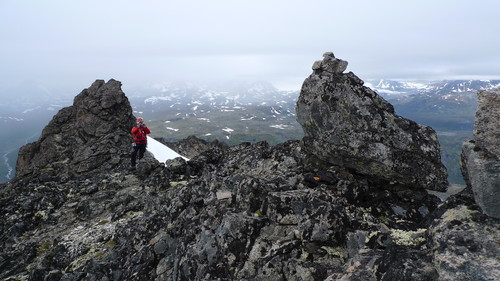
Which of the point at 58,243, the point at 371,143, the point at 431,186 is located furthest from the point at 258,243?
the point at 58,243

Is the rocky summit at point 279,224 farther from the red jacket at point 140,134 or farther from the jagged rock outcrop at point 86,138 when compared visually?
the jagged rock outcrop at point 86,138

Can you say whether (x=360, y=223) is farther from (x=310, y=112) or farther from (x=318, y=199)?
(x=310, y=112)

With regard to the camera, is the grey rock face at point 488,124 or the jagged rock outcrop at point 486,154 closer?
the jagged rock outcrop at point 486,154

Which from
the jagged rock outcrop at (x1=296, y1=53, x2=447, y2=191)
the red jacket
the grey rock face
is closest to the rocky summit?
the jagged rock outcrop at (x1=296, y1=53, x2=447, y2=191)

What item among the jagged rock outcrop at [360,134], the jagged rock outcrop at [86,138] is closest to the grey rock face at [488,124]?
the jagged rock outcrop at [360,134]

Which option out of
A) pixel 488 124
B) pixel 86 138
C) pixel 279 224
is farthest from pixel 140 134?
pixel 488 124

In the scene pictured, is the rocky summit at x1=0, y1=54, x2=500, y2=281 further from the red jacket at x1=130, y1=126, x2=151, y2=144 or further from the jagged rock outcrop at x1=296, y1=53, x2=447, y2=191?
the red jacket at x1=130, y1=126, x2=151, y2=144

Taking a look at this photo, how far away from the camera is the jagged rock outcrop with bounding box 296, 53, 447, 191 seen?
15953 millimetres

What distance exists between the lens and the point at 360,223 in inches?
479

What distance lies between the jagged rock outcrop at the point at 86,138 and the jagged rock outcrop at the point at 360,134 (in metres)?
32.8

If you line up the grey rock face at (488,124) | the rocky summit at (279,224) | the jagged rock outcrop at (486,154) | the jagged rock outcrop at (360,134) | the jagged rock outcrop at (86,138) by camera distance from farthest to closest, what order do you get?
1. the jagged rock outcrop at (86,138)
2. the jagged rock outcrop at (360,134)
3. the rocky summit at (279,224)
4. the grey rock face at (488,124)
5. the jagged rock outcrop at (486,154)

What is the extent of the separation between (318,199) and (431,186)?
7.30 m

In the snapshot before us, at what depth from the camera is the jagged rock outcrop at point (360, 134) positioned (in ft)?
52.3

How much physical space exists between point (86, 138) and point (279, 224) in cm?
4614
